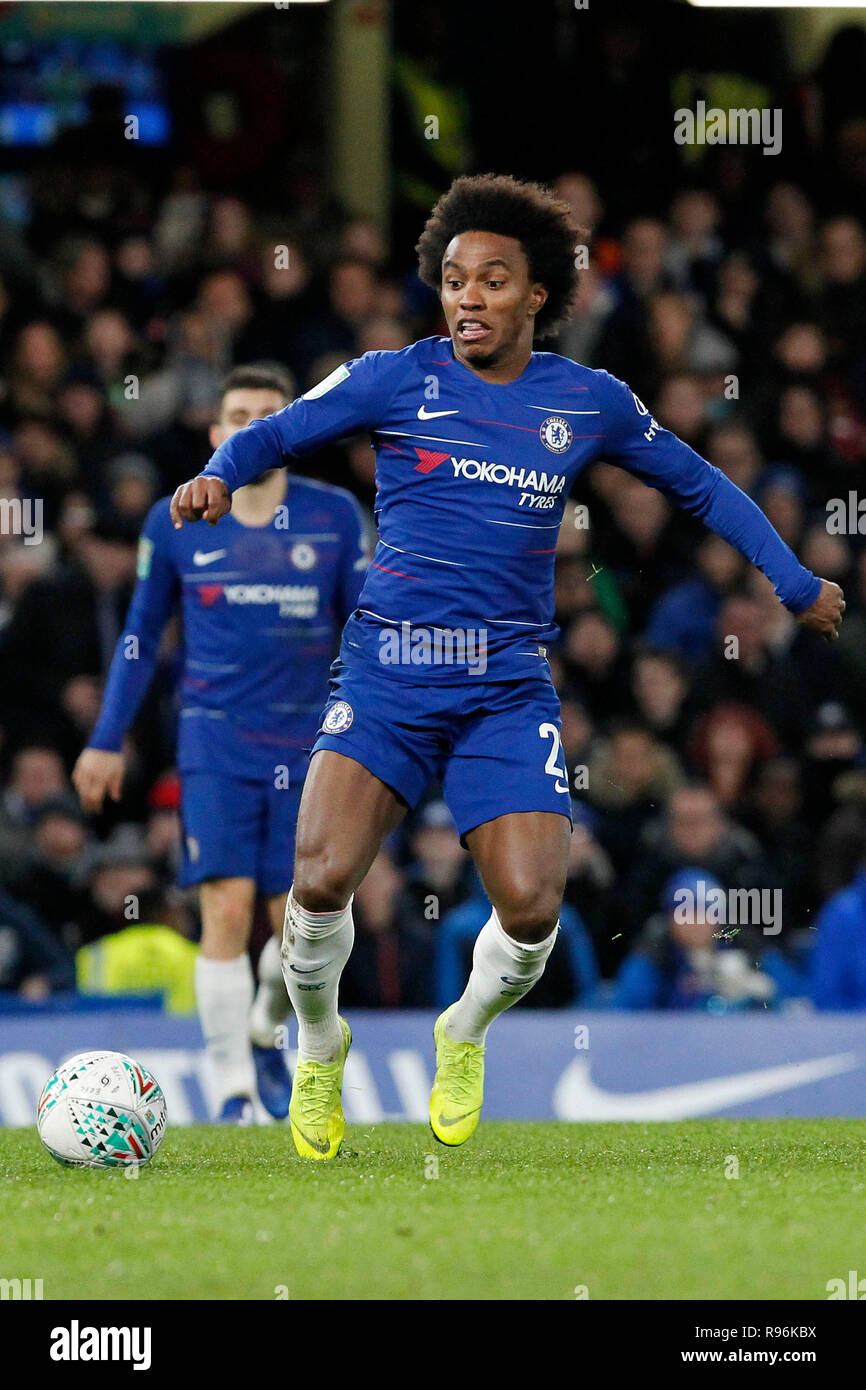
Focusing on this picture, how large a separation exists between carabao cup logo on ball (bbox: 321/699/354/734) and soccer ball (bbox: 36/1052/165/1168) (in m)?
1.02

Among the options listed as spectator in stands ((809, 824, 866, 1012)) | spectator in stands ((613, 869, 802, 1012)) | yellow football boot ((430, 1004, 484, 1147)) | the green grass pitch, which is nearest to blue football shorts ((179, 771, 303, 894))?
the green grass pitch

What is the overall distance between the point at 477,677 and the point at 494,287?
3.35 feet

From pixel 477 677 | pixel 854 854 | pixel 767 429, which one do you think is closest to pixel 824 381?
pixel 767 429

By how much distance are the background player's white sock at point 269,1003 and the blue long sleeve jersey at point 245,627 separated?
64 centimetres

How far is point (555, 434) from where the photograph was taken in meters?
5.44

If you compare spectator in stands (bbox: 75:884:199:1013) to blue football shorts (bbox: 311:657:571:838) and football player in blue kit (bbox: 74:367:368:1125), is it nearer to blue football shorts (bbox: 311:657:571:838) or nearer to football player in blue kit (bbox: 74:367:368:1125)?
football player in blue kit (bbox: 74:367:368:1125)

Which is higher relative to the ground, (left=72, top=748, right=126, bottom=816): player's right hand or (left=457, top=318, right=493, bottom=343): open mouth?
(left=457, top=318, right=493, bottom=343): open mouth

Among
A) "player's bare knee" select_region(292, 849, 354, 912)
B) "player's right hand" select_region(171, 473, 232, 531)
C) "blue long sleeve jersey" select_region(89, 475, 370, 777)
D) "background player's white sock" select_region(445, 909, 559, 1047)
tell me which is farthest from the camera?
"blue long sleeve jersey" select_region(89, 475, 370, 777)

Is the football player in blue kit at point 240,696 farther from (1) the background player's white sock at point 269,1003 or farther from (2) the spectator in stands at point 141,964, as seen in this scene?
(2) the spectator in stands at point 141,964

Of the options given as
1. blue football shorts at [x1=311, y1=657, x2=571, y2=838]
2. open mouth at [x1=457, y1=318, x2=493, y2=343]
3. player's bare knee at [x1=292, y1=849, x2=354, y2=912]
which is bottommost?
player's bare knee at [x1=292, y1=849, x2=354, y2=912]

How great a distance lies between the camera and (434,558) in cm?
541

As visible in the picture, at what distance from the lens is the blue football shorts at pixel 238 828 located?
713 centimetres

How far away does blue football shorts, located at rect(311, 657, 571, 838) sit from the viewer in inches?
211

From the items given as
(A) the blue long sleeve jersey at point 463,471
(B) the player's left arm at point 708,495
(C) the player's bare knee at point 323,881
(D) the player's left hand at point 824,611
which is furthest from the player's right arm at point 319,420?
(D) the player's left hand at point 824,611
